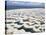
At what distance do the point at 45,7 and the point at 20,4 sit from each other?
35 cm

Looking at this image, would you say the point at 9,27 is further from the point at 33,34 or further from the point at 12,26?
the point at 33,34

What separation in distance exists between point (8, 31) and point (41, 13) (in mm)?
514

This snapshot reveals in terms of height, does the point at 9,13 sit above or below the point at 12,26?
above

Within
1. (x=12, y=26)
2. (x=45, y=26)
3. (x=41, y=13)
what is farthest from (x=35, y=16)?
(x=12, y=26)

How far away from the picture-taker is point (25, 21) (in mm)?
1051

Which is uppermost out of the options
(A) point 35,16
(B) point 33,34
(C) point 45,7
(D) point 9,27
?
(C) point 45,7

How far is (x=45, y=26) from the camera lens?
1.07 m

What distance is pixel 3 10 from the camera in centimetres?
102

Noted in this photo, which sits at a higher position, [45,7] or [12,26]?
[45,7]

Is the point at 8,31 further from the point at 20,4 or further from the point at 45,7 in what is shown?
the point at 45,7

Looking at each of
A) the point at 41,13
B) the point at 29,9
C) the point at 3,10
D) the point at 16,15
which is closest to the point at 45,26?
the point at 41,13

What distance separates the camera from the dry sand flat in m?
1.03

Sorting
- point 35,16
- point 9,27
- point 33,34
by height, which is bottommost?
point 33,34

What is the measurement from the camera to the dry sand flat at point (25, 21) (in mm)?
1033
